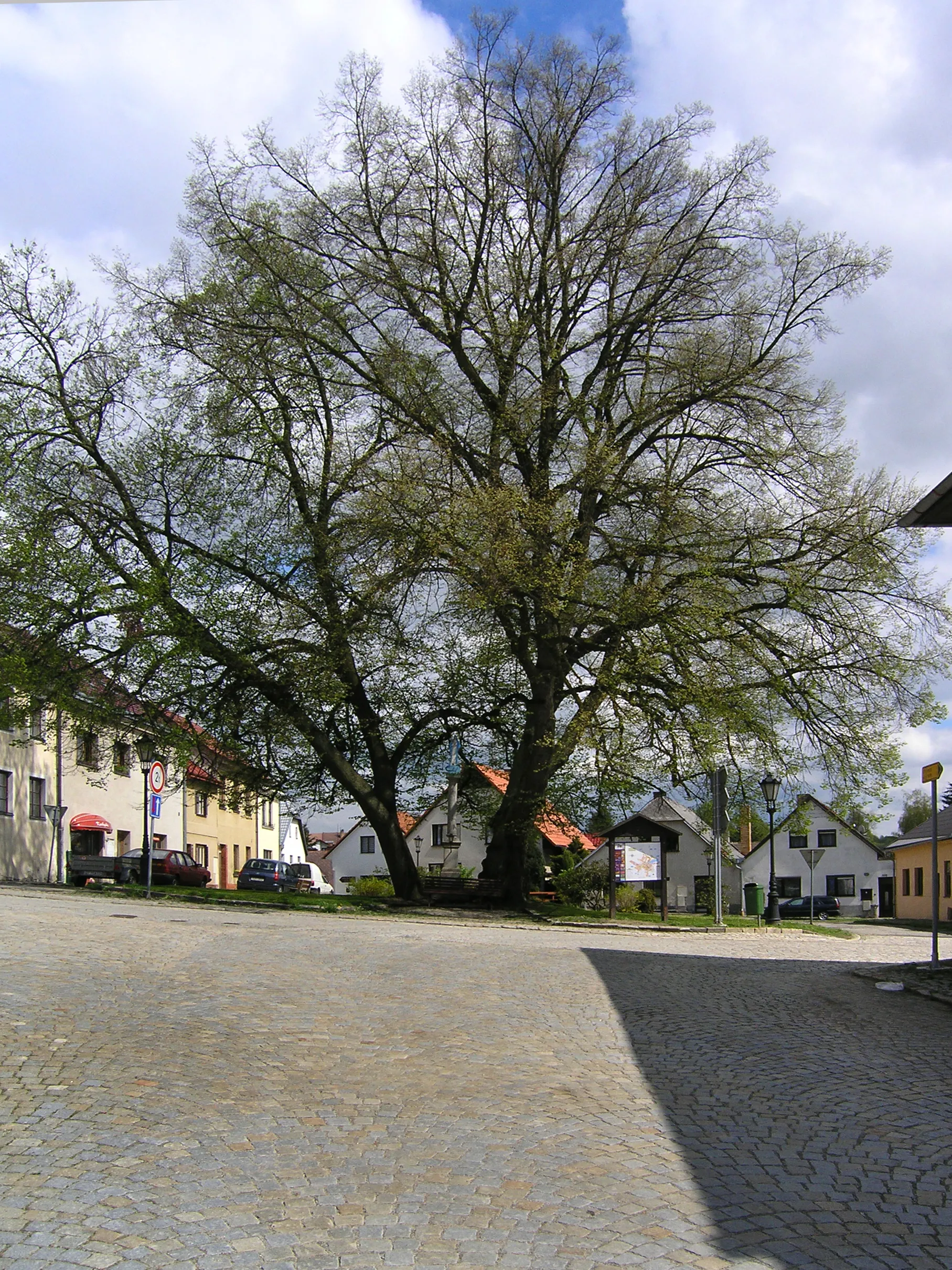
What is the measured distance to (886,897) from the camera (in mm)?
77812

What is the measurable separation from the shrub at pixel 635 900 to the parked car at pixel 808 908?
66.5ft

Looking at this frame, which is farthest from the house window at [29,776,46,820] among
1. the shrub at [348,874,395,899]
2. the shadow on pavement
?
the shadow on pavement

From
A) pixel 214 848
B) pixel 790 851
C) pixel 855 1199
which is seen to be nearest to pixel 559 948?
pixel 855 1199

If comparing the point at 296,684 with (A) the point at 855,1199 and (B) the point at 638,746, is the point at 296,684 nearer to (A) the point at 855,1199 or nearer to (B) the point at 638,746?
(B) the point at 638,746

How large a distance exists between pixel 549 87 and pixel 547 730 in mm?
13681

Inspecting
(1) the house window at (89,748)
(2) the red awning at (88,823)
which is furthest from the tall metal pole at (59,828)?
(1) the house window at (89,748)

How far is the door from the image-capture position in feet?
250

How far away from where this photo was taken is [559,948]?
56.5 feet

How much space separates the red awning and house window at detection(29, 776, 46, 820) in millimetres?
1694

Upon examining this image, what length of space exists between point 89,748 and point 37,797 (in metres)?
17.6

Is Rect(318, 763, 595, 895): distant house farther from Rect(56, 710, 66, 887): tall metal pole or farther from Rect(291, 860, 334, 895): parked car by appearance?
Rect(56, 710, 66, 887): tall metal pole

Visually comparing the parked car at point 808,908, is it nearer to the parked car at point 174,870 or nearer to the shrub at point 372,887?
the shrub at point 372,887

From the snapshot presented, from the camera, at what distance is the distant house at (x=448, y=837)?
2945 centimetres

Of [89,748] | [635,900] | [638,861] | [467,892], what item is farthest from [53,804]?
[638,861]
